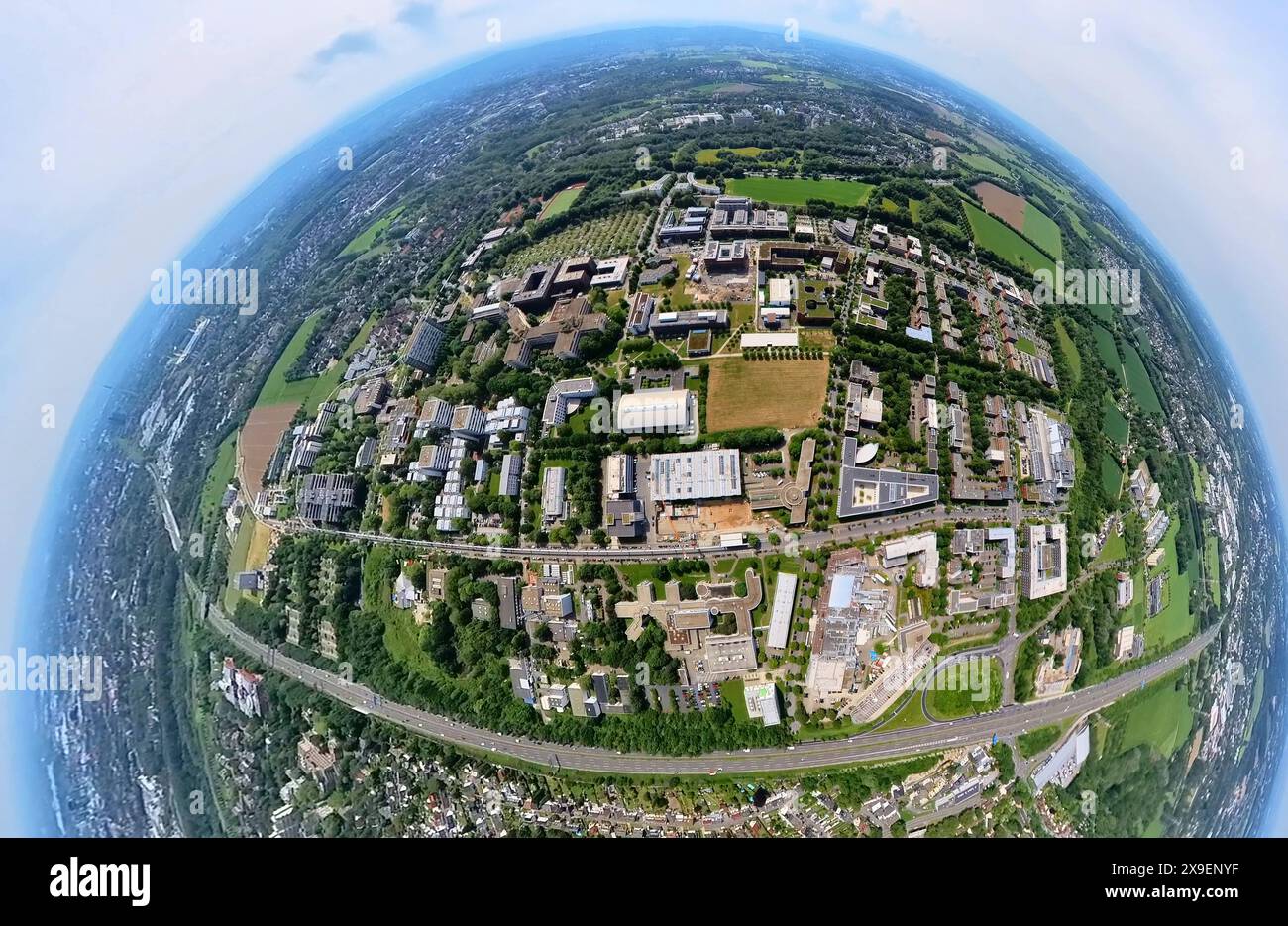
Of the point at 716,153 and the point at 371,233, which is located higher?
the point at 716,153

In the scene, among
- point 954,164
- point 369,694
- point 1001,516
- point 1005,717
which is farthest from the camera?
point 954,164

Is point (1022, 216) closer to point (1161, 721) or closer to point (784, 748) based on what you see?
point (1161, 721)

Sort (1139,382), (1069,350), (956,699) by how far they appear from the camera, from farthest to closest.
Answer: (1139,382) → (1069,350) → (956,699)

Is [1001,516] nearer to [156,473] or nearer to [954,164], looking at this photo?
[954,164]

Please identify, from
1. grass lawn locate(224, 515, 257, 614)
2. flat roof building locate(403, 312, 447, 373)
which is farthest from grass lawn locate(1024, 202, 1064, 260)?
grass lawn locate(224, 515, 257, 614)

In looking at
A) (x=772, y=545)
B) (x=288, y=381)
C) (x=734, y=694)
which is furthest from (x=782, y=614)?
(x=288, y=381)

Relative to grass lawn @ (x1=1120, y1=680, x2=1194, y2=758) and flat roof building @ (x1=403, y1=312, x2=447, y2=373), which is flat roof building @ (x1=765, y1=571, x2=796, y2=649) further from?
flat roof building @ (x1=403, y1=312, x2=447, y2=373)
